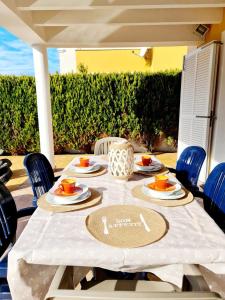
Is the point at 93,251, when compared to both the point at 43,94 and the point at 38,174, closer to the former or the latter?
the point at 38,174

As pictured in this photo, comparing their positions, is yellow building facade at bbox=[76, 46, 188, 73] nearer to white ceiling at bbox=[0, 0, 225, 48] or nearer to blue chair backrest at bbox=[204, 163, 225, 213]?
white ceiling at bbox=[0, 0, 225, 48]

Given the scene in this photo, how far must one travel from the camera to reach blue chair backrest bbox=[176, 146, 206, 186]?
225 centimetres

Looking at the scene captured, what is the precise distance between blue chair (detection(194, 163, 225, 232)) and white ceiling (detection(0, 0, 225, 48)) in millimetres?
1872

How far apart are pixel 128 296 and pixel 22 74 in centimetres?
604

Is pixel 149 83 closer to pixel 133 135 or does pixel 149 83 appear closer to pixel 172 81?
pixel 172 81

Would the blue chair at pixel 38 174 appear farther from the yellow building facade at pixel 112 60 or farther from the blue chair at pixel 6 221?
the yellow building facade at pixel 112 60

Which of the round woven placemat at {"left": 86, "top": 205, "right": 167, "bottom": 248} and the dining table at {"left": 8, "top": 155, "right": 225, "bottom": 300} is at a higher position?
the round woven placemat at {"left": 86, "top": 205, "right": 167, "bottom": 248}

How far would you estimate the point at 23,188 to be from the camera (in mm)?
3814

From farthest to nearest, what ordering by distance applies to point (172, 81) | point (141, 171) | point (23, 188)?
point (172, 81) → point (23, 188) → point (141, 171)

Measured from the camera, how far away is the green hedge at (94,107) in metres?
5.79

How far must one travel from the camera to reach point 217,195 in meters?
1.70

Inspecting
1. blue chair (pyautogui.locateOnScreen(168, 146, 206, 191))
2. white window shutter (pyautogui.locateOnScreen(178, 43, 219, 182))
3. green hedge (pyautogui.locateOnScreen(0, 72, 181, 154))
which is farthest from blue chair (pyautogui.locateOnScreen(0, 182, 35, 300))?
green hedge (pyautogui.locateOnScreen(0, 72, 181, 154))

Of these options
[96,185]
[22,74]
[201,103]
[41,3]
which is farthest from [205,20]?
[22,74]

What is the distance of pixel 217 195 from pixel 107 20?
2661 millimetres
